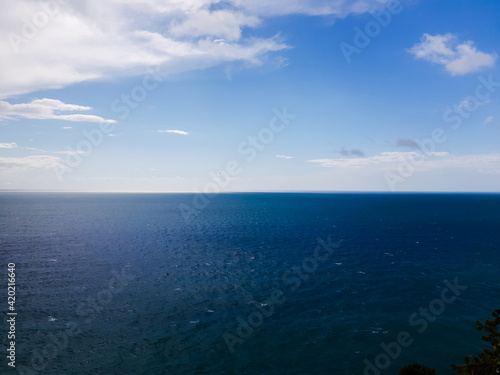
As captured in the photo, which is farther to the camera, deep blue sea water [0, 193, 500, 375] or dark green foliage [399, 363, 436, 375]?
deep blue sea water [0, 193, 500, 375]

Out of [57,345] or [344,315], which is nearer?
[57,345]

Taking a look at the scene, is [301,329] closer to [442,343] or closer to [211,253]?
[442,343]

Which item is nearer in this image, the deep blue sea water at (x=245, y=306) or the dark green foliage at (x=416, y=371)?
the dark green foliage at (x=416, y=371)

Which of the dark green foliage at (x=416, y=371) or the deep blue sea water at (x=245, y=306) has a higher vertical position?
the dark green foliage at (x=416, y=371)

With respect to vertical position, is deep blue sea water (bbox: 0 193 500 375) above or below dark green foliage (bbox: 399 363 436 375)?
below

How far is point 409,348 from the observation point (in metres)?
33.3

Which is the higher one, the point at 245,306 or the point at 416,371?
the point at 416,371

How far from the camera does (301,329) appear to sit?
3722 centimetres

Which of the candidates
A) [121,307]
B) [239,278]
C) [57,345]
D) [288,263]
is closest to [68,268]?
[121,307]

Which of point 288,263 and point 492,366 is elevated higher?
point 492,366

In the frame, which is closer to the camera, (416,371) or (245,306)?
(416,371)

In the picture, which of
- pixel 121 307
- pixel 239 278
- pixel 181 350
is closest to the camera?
pixel 181 350

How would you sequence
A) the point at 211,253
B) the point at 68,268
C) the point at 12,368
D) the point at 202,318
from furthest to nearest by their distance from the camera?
the point at 211,253, the point at 68,268, the point at 202,318, the point at 12,368

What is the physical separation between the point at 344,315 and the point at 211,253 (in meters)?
43.0
